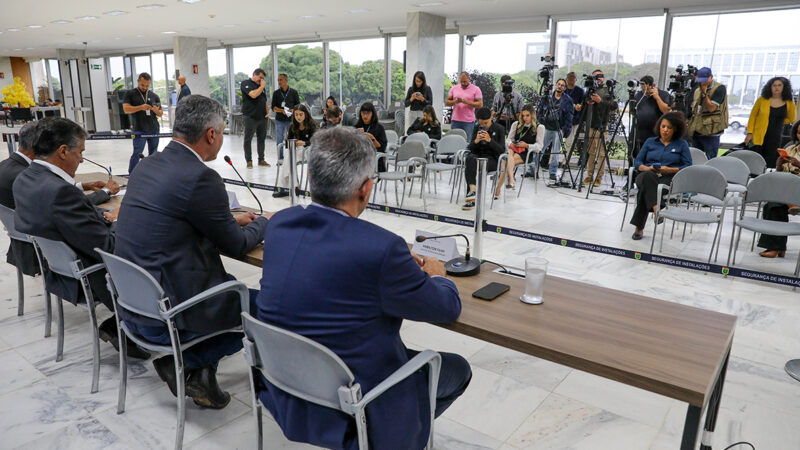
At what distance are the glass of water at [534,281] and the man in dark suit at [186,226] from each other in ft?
3.75

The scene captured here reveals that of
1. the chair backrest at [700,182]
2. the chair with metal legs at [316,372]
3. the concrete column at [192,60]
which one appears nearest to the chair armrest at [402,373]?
the chair with metal legs at [316,372]

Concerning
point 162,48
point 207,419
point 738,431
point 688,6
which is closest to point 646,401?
point 738,431

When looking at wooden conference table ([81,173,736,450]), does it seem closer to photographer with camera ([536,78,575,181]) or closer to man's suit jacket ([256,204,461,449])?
man's suit jacket ([256,204,461,449])

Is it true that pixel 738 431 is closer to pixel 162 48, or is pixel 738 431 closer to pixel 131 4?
pixel 131 4

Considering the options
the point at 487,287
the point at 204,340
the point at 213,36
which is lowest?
the point at 204,340

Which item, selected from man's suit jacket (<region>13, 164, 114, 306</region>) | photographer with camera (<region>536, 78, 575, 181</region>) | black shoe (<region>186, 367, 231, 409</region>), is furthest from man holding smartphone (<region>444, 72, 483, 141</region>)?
black shoe (<region>186, 367, 231, 409</region>)

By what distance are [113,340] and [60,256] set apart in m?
0.56

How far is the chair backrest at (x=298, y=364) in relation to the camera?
4.20 feet

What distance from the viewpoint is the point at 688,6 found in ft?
26.9

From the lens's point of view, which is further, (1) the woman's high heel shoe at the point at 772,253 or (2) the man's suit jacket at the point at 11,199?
(1) the woman's high heel shoe at the point at 772,253

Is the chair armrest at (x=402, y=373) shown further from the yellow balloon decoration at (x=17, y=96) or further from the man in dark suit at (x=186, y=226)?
the yellow balloon decoration at (x=17, y=96)

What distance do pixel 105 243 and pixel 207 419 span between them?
3.00 ft

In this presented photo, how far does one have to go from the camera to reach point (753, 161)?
18.5ft

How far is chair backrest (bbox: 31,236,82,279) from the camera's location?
227 centimetres
